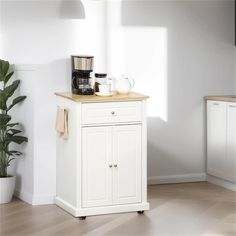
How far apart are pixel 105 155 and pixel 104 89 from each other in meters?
0.52

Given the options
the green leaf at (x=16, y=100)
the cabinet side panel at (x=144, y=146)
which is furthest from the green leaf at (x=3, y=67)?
the cabinet side panel at (x=144, y=146)

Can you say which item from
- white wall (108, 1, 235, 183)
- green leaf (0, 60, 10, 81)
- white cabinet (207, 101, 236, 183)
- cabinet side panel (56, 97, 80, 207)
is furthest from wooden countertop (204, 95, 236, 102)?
green leaf (0, 60, 10, 81)

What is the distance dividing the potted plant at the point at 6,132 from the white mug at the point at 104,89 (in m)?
0.71

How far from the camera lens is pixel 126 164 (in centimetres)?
535

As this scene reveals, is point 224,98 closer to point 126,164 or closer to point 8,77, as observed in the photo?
point 126,164

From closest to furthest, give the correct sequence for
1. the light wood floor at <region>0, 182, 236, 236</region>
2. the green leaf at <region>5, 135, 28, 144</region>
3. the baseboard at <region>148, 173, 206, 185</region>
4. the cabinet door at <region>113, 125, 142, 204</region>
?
the light wood floor at <region>0, 182, 236, 236</region>
the cabinet door at <region>113, 125, 142, 204</region>
the green leaf at <region>5, 135, 28, 144</region>
the baseboard at <region>148, 173, 206, 185</region>

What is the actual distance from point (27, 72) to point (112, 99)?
840 mm

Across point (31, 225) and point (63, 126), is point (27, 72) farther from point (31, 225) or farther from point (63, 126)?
point (31, 225)

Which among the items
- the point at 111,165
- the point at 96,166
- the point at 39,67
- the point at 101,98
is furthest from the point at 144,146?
the point at 39,67

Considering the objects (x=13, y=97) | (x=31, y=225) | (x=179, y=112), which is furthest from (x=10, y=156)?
Result: (x=179, y=112)

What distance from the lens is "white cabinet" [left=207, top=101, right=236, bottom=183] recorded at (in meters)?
6.18

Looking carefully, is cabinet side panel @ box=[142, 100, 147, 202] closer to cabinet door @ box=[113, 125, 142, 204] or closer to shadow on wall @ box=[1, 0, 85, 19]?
cabinet door @ box=[113, 125, 142, 204]

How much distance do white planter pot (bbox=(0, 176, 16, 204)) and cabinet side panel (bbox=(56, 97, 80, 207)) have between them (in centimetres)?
39

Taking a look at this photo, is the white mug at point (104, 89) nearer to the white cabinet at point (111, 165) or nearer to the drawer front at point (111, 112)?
the drawer front at point (111, 112)
